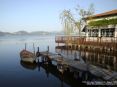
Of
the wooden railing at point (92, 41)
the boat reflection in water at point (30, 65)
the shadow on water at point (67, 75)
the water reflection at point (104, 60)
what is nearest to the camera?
the shadow on water at point (67, 75)

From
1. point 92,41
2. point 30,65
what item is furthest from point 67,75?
point 92,41

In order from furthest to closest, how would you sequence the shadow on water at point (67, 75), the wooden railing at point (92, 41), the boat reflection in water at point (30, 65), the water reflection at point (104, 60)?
the wooden railing at point (92, 41) → the boat reflection in water at point (30, 65) → the water reflection at point (104, 60) → the shadow on water at point (67, 75)

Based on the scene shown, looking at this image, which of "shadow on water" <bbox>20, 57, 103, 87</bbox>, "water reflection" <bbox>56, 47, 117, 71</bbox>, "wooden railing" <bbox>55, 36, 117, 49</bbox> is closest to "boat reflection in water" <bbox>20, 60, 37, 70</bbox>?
"shadow on water" <bbox>20, 57, 103, 87</bbox>

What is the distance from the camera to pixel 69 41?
36.7 m

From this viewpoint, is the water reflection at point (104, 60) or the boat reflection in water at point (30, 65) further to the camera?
the boat reflection in water at point (30, 65)

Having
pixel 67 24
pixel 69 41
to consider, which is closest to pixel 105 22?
pixel 69 41

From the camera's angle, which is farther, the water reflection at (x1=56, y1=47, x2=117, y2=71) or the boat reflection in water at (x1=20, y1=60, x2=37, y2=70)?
the boat reflection in water at (x1=20, y1=60, x2=37, y2=70)

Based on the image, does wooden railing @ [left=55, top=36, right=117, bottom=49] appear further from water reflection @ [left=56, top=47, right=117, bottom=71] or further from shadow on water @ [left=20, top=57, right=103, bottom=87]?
shadow on water @ [left=20, top=57, right=103, bottom=87]

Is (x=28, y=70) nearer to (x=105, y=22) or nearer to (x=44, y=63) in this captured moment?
(x=44, y=63)

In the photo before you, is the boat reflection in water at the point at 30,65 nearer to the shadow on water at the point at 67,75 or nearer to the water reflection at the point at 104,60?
the shadow on water at the point at 67,75

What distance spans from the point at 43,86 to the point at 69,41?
2209 centimetres

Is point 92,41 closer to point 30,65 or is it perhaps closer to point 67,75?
point 30,65

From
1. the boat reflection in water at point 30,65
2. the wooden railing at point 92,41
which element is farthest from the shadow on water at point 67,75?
the wooden railing at point 92,41

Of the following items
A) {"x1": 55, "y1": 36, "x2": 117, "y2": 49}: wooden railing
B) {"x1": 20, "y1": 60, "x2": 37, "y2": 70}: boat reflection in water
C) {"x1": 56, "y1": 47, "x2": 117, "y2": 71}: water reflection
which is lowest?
{"x1": 20, "y1": 60, "x2": 37, "y2": 70}: boat reflection in water
